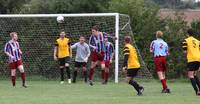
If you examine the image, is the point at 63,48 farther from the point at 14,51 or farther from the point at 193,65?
the point at 193,65

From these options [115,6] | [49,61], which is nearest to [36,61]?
[49,61]

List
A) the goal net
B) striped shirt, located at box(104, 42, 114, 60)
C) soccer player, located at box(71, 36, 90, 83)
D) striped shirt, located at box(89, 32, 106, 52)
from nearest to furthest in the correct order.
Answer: striped shirt, located at box(89, 32, 106, 52) < striped shirt, located at box(104, 42, 114, 60) < soccer player, located at box(71, 36, 90, 83) < the goal net

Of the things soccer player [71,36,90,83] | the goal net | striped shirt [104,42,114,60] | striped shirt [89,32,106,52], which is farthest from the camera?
the goal net

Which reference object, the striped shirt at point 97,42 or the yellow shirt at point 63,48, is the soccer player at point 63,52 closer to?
the yellow shirt at point 63,48

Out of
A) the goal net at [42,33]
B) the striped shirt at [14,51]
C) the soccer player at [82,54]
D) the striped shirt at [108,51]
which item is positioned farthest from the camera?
the goal net at [42,33]

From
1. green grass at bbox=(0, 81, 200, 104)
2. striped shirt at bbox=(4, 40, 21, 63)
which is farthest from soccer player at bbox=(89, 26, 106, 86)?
green grass at bbox=(0, 81, 200, 104)

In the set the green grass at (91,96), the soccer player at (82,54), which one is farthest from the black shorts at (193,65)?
the soccer player at (82,54)

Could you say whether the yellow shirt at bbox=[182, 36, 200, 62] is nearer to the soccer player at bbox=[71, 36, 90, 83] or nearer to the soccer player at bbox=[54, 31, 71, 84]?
the soccer player at bbox=[71, 36, 90, 83]

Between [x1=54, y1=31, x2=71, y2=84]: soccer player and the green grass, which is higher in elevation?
[x1=54, y1=31, x2=71, y2=84]: soccer player

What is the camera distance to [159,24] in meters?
28.1

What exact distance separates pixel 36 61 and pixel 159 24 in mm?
5720

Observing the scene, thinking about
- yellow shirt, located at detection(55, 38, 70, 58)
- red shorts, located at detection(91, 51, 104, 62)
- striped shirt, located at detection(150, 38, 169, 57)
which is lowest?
red shorts, located at detection(91, 51, 104, 62)

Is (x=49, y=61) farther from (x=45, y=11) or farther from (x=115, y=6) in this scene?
(x=45, y=11)

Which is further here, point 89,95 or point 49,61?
point 49,61
